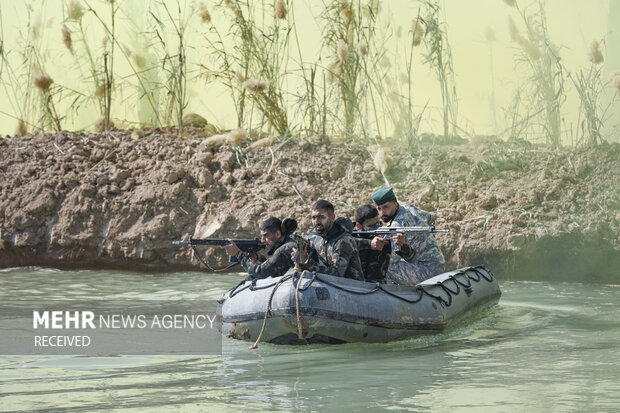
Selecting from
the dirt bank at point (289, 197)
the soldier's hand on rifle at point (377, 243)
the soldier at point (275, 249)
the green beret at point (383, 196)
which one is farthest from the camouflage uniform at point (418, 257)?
the dirt bank at point (289, 197)

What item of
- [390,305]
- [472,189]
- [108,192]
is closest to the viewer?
[390,305]

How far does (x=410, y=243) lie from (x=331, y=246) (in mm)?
1620

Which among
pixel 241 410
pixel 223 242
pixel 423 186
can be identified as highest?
pixel 423 186

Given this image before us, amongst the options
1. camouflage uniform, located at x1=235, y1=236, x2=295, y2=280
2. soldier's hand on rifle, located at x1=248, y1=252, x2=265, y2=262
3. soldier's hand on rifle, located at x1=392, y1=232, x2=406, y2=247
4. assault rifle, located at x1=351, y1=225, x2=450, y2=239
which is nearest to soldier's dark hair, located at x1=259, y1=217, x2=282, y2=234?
camouflage uniform, located at x1=235, y1=236, x2=295, y2=280

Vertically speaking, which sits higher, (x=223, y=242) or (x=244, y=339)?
(x=223, y=242)

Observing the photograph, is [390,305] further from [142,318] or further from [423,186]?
[423,186]

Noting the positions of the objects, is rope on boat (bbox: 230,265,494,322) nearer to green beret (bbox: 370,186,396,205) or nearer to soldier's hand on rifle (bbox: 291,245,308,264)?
soldier's hand on rifle (bbox: 291,245,308,264)

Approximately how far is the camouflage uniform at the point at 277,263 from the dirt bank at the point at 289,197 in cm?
520

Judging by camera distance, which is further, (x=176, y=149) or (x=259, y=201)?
(x=176, y=149)

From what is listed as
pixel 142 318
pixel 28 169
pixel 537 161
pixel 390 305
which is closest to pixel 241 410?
pixel 390 305

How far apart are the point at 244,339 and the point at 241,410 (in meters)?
2.88

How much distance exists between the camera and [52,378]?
22.1 ft

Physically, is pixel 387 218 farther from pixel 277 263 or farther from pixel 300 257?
pixel 300 257

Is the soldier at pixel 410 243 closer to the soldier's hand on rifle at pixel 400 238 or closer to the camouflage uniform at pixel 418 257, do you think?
the camouflage uniform at pixel 418 257
